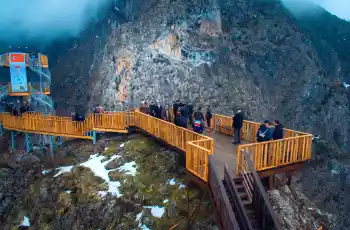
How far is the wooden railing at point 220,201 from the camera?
5.89m

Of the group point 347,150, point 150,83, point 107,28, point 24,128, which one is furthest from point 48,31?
point 347,150

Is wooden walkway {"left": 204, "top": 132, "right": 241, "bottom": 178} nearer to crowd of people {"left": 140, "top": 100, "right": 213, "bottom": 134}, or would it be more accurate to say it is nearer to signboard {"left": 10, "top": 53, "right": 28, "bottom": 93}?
crowd of people {"left": 140, "top": 100, "right": 213, "bottom": 134}

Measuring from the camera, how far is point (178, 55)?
29.1m

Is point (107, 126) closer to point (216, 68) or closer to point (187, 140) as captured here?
point (187, 140)

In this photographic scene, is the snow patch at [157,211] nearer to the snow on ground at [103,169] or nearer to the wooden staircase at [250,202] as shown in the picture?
the snow on ground at [103,169]

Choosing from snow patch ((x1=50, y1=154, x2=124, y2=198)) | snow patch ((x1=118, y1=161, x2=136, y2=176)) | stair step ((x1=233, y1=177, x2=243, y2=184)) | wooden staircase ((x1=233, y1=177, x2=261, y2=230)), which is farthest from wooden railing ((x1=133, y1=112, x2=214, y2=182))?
snow patch ((x1=50, y1=154, x2=124, y2=198))

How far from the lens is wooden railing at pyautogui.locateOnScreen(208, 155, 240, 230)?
19.3 feet

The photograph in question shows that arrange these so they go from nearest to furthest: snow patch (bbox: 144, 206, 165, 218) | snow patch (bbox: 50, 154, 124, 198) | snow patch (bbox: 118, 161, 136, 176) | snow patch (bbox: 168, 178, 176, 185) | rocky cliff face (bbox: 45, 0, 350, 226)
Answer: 1. snow patch (bbox: 144, 206, 165, 218)
2. snow patch (bbox: 168, 178, 176, 185)
3. snow patch (bbox: 50, 154, 124, 198)
4. snow patch (bbox: 118, 161, 136, 176)
5. rocky cliff face (bbox: 45, 0, 350, 226)

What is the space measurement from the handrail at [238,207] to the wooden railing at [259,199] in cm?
50

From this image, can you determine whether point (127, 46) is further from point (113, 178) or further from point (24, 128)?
point (113, 178)

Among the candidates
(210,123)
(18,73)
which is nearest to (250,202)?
(210,123)

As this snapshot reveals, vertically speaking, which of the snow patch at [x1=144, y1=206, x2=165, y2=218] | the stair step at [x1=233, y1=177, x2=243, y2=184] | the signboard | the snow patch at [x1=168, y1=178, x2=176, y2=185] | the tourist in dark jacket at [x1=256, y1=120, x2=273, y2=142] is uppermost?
the signboard

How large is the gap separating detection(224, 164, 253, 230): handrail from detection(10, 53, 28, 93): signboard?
83.0 ft

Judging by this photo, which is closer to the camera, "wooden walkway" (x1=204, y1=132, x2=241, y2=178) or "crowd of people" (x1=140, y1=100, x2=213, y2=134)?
"wooden walkway" (x1=204, y1=132, x2=241, y2=178)
